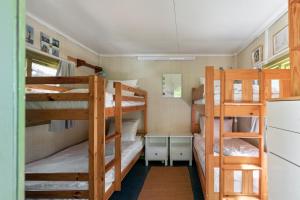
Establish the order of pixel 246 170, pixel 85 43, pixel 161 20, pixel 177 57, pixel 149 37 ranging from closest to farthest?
pixel 246 170 → pixel 161 20 → pixel 149 37 → pixel 85 43 → pixel 177 57

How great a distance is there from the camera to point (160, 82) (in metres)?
5.27

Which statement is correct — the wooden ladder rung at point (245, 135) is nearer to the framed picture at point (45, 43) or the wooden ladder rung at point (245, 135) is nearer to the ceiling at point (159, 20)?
the ceiling at point (159, 20)

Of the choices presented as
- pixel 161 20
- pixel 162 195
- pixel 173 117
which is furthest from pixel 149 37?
pixel 162 195

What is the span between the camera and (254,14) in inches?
113

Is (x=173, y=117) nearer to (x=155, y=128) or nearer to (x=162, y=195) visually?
(x=155, y=128)

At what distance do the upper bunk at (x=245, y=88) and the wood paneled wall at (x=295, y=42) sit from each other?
41.9 inches

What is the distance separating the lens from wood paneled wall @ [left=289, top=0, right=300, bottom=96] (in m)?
1.39

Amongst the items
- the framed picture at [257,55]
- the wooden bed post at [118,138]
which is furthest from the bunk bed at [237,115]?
the framed picture at [257,55]

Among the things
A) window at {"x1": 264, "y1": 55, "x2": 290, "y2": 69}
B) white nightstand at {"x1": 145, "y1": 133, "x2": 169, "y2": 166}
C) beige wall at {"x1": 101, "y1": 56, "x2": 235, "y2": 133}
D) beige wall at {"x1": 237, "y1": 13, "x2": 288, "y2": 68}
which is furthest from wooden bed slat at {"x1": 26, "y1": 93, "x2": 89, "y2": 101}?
beige wall at {"x1": 101, "y1": 56, "x2": 235, "y2": 133}

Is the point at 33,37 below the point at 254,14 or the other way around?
below

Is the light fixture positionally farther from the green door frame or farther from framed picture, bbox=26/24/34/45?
the green door frame

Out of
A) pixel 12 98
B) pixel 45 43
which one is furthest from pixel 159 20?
pixel 12 98

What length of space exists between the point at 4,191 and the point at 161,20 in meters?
2.82

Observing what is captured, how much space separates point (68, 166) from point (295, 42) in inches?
89.8
